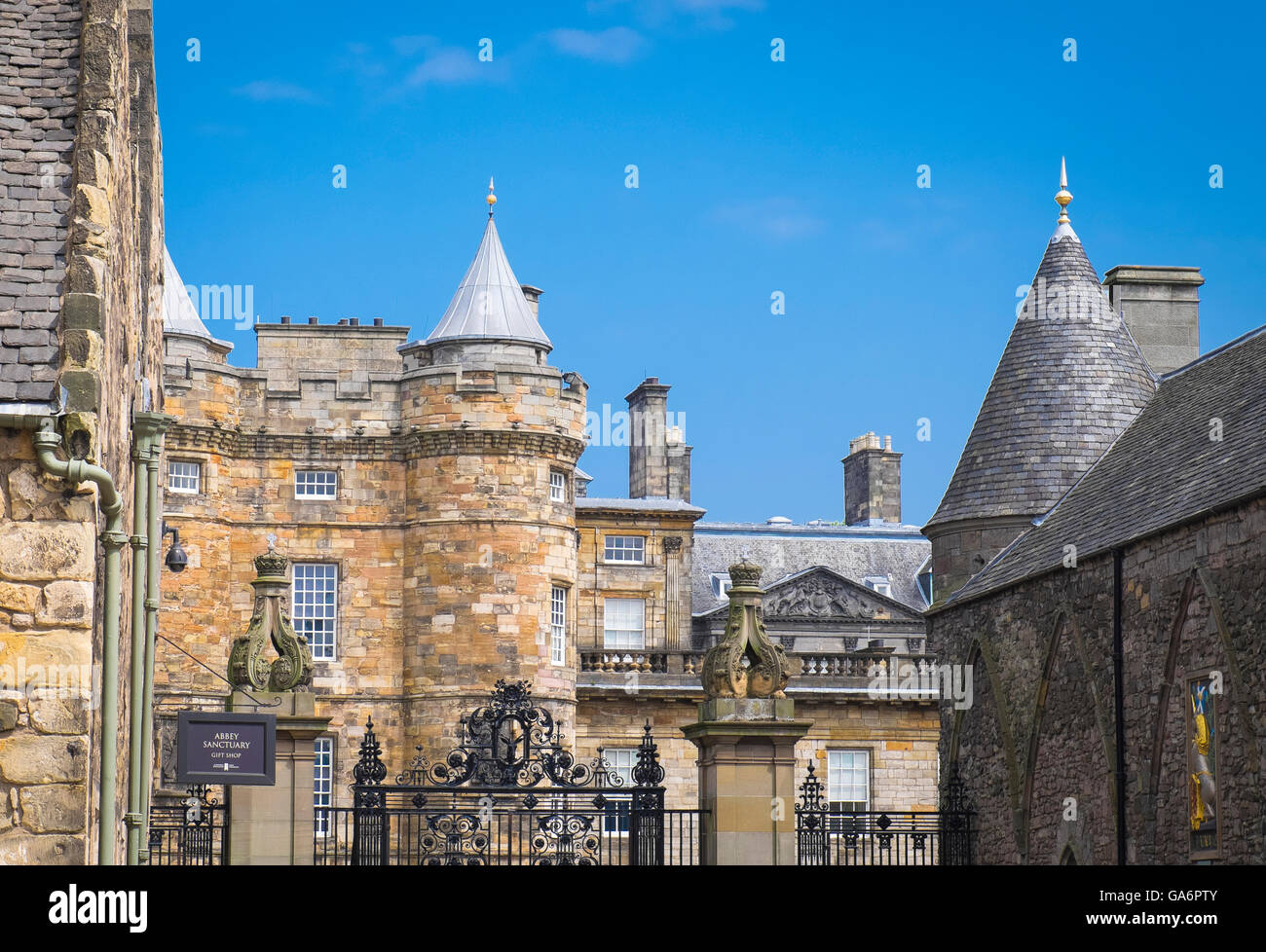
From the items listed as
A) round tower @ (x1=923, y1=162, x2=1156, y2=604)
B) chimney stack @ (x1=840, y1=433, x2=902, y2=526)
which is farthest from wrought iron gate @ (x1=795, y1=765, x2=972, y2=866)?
chimney stack @ (x1=840, y1=433, x2=902, y2=526)

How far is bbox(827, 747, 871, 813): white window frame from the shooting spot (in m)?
42.5

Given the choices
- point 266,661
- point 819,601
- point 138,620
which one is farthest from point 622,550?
point 138,620

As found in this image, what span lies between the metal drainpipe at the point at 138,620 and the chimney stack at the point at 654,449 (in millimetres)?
38693

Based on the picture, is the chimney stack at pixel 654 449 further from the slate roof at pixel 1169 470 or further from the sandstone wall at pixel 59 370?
the sandstone wall at pixel 59 370

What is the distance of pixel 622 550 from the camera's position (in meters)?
48.5

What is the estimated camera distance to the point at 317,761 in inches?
1547

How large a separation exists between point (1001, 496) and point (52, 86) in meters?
20.4

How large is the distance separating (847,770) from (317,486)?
12787 mm

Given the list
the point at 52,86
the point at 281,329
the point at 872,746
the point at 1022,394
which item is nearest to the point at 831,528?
the point at 872,746

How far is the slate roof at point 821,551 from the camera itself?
55.1 meters

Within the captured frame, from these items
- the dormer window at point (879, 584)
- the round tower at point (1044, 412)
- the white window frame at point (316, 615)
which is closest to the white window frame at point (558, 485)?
the white window frame at point (316, 615)
